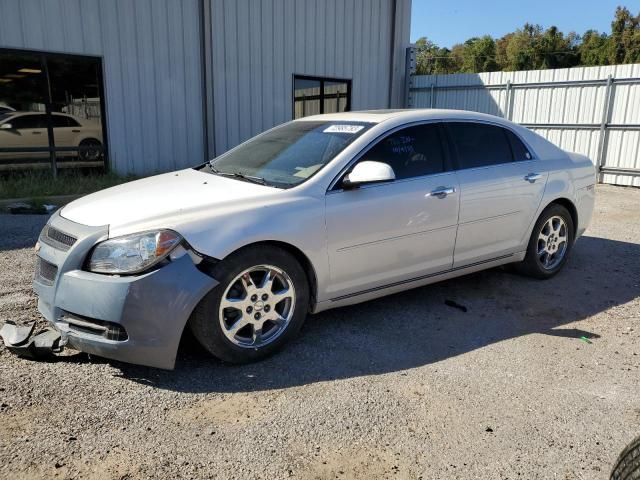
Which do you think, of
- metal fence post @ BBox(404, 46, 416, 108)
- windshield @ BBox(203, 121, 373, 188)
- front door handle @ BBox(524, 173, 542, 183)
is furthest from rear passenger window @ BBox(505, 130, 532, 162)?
metal fence post @ BBox(404, 46, 416, 108)

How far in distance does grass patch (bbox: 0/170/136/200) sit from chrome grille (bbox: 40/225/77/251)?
5556 millimetres

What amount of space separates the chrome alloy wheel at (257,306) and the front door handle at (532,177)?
8.60ft

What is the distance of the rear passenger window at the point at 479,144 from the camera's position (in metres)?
4.65

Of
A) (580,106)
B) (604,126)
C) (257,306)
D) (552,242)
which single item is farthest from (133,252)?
(580,106)

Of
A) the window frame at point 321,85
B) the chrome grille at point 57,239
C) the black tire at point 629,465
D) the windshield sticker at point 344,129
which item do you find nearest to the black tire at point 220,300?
the chrome grille at point 57,239

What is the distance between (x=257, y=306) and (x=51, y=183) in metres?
7.57

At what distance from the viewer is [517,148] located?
5.09m

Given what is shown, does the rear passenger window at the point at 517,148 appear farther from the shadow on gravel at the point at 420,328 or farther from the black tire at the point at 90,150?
the black tire at the point at 90,150

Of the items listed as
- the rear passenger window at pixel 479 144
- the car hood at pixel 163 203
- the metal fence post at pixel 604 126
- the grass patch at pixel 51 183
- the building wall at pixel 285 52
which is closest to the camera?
the car hood at pixel 163 203

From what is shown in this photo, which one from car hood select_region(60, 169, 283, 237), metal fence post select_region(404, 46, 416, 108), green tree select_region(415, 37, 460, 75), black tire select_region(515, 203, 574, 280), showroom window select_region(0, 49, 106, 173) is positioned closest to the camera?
car hood select_region(60, 169, 283, 237)

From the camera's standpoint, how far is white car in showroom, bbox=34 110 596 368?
124 inches

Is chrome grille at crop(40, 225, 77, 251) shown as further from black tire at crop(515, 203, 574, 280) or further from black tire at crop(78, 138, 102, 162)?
Answer: black tire at crop(78, 138, 102, 162)

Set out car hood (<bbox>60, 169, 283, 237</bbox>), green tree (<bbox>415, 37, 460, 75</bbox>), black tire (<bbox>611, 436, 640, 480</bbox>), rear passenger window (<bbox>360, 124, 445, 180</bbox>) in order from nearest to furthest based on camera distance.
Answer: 1. black tire (<bbox>611, 436, 640, 480</bbox>)
2. car hood (<bbox>60, 169, 283, 237</bbox>)
3. rear passenger window (<bbox>360, 124, 445, 180</bbox>)
4. green tree (<bbox>415, 37, 460, 75</bbox>)

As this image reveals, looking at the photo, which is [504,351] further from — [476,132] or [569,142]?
[569,142]
